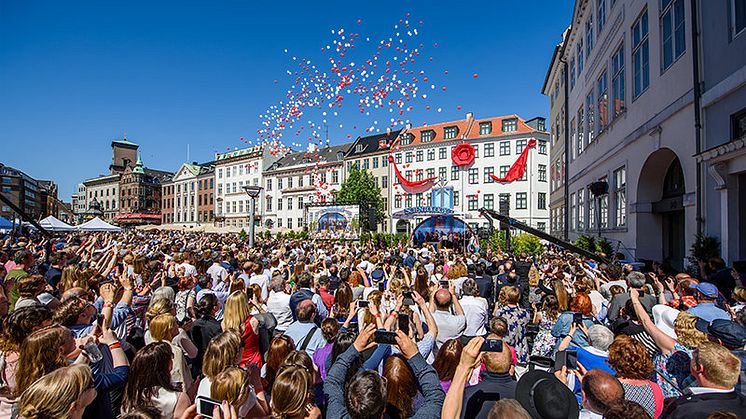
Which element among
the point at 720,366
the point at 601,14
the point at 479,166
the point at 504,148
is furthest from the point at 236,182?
the point at 720,366

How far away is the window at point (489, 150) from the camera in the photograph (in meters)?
53.4

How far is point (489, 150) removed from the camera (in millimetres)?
53625

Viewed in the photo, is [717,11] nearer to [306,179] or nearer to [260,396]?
[260,396]

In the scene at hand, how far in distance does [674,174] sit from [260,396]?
54.9 ft

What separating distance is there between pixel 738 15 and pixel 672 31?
143 inches

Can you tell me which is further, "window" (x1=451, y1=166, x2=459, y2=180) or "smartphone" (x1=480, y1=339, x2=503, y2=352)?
"window" (x1=451, y1=166, x2=459, y2=180)

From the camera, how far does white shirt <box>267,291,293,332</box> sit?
665 centimetres

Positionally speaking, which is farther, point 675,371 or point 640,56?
point 640,56

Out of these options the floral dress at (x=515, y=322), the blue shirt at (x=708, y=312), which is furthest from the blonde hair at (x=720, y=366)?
the floral dress at (x=515, y=322)

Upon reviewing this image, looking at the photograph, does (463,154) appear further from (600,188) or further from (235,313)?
(235,313)

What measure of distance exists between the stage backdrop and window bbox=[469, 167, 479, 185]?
1496 cm

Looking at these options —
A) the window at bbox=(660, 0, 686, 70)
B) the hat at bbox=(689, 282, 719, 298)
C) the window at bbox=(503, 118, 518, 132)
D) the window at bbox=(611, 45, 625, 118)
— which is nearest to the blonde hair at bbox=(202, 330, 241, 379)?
the hat at bbox=(689, 282, 719, 298)

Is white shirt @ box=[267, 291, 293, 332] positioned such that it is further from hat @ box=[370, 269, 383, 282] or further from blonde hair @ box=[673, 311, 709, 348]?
blonde hair @ box=[673, 311, 709, 348]

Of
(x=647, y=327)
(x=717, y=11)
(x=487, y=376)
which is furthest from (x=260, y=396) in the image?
(x=717, y=11)
